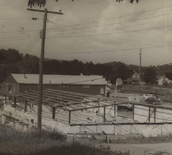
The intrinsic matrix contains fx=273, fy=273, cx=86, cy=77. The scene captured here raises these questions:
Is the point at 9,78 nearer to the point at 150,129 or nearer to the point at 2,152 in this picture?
the point at 150,129

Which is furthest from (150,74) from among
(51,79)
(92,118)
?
(92,118)

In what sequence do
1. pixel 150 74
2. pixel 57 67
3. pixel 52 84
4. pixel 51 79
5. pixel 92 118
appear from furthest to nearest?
pixel 57 67 → pixel 150 74 → pixel 51 79 → pixel 52 84 → pixel 92 118

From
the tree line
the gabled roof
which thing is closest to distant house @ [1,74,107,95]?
the gabled roof

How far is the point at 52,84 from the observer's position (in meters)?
52.6

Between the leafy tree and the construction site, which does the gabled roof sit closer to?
the construction site

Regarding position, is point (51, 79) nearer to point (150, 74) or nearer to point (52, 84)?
point (52, 84)

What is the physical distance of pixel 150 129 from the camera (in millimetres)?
24828

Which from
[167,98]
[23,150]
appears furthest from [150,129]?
[167,98]

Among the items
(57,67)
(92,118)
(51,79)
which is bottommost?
(92,118)

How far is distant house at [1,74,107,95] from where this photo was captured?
48.4m

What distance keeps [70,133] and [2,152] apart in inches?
485

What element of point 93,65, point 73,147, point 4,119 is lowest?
point 4,119

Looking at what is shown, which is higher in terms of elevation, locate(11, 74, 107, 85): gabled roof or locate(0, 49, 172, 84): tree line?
locate(0, 49, 172, 84): tree line

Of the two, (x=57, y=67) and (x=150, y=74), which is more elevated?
(x=57, y=67)
